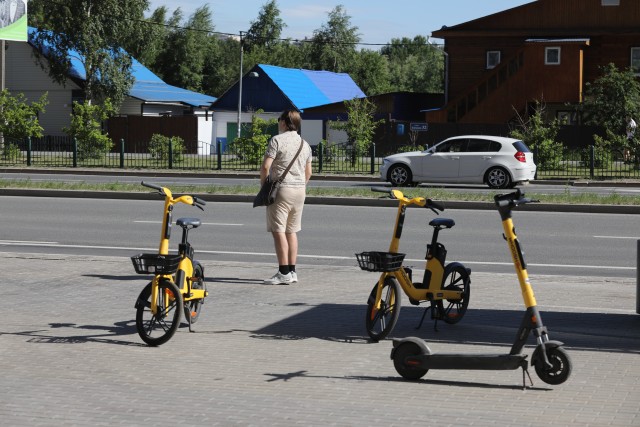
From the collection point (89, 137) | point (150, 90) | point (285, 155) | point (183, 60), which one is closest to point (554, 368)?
point (285, 155)

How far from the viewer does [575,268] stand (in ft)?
44.1

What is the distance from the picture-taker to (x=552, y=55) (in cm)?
5156

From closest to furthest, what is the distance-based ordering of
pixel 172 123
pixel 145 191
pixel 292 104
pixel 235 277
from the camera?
1. pixel 235 277
2. pixel 145 191
3. pixel 172 123
4. pixel 292 104

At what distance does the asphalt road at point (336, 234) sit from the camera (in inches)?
562

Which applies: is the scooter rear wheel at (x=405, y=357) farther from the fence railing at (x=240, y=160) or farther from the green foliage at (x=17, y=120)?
the green foliage at (x=17, y=120)

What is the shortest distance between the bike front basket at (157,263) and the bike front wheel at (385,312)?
151 cm

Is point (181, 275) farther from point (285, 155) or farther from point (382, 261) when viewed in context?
point (285, 155)

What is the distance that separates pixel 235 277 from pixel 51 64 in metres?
51.7

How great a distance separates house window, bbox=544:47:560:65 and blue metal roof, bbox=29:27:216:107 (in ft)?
75.8

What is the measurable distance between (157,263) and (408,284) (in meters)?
2.00

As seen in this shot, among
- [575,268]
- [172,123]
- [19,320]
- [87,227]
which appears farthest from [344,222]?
[172,123]

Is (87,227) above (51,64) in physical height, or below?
below

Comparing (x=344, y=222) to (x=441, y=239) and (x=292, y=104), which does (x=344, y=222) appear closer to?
(x=441, y=239)

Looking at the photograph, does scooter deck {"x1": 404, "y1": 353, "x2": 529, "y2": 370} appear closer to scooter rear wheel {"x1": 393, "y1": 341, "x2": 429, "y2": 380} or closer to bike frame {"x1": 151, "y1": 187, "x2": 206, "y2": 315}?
scooter rear wheel {"x1": 393, "y1": 341, "x2": 429, "y2": 380}
